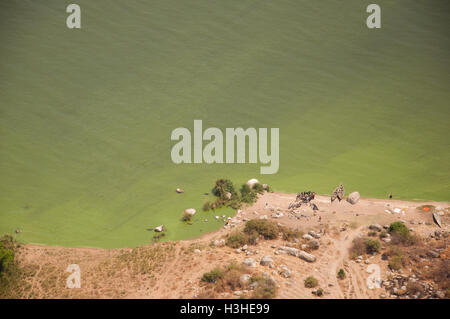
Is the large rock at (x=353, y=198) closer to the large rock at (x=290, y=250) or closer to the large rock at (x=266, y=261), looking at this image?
the large rock at (x=290, y=250)

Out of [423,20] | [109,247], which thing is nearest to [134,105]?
[109,247]

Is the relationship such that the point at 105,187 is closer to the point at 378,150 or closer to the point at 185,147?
the point at 185,147

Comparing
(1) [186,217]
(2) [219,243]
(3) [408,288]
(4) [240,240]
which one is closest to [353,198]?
(3) [408,288]

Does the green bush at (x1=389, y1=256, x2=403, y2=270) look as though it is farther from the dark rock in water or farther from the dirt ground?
the dark rock in water

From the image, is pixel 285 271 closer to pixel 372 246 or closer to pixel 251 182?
pixel 372 246

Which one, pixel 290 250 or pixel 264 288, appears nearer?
pixel 264 288

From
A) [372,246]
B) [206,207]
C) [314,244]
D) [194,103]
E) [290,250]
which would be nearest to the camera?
[372,246]

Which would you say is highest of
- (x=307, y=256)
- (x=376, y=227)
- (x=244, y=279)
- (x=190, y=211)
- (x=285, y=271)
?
(x=190, y=211)

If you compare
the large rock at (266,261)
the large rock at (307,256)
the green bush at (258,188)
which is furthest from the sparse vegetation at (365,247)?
the green bush at (258,188)
